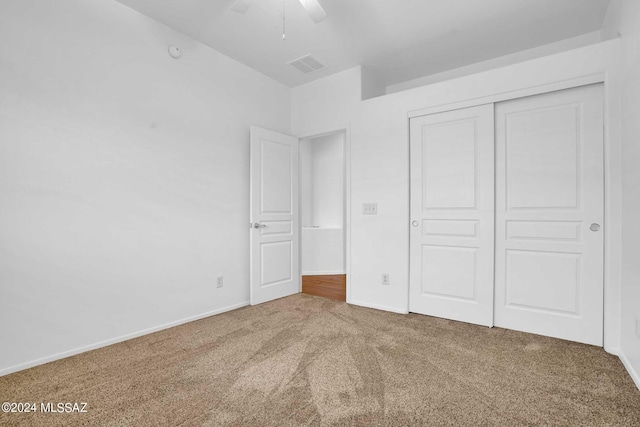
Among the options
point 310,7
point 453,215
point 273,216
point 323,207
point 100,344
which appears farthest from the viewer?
point 323,207

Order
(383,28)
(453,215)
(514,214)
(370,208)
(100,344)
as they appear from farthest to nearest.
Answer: (370,208) < (453,215) < (383,28) < (514,214) < (100,344)

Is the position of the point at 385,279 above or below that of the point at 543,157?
below

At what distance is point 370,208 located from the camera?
346 cm

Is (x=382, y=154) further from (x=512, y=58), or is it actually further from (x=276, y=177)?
(x=512, y=58)

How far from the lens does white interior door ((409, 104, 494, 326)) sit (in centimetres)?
282

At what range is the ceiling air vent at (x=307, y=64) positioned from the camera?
3.42 meters

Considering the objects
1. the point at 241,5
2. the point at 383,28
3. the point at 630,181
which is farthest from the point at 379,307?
the point at 241,5

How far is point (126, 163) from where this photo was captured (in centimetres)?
256

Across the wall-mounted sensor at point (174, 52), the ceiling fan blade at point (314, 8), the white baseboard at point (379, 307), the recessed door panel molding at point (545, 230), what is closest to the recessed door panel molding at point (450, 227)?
the recessed door panel molding at point (545, 230)

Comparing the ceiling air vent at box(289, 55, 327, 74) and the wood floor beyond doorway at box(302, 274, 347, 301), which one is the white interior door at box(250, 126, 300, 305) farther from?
the ceiling air vent at box(289, 55, 327, 74)

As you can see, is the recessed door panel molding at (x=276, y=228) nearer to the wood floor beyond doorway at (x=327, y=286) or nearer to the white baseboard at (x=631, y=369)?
the wood floor beyond doorway at (x=327, y=286)

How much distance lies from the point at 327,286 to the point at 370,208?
1.66 metres

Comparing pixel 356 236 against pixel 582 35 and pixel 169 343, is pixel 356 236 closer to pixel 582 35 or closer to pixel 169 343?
pixel 169 343

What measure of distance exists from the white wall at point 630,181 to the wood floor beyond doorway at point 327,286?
249 cm
